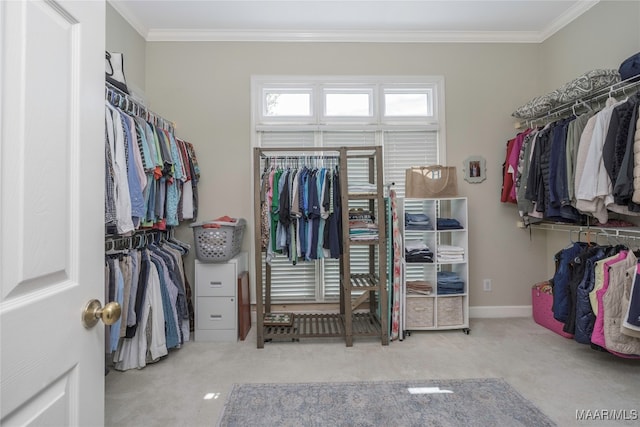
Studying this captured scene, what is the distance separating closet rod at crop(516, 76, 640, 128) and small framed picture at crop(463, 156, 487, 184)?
530 millimetres

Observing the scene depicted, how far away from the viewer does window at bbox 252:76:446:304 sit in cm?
335

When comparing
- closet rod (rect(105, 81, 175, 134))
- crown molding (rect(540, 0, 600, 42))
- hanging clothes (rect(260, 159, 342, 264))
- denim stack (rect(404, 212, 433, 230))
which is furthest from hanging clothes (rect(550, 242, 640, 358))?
closet rod (rect(105, 81, 175, 134))

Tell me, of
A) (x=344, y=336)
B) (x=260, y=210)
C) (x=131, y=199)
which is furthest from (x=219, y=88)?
(x=344, y=336)

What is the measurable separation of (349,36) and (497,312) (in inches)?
126

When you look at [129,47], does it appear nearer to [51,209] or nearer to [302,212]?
[302,212]

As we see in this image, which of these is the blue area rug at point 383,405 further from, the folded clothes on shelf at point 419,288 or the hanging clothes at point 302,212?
the hanging clothes at point 302,212

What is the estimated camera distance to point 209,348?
2656 millimetres

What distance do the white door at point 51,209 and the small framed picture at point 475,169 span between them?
327cm

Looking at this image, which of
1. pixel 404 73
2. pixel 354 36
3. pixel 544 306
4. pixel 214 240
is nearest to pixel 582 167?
pixel 544 306

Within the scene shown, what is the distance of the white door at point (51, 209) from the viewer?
0.57 meters

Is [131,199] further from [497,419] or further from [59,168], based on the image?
[497,419]

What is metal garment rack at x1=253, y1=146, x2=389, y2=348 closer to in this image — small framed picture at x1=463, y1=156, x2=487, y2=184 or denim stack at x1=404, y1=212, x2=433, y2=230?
denim stack at x1=404, y1=212, x2=433, y2=230

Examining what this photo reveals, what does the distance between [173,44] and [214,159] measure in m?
1.21

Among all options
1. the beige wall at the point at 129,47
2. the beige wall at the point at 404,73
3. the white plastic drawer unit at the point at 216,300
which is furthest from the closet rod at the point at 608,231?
the beige wall at the point at 129,47
